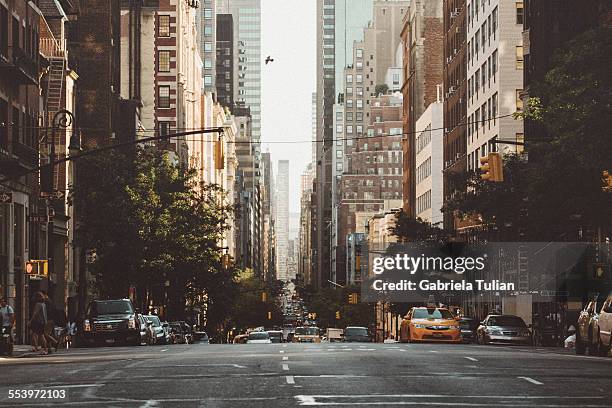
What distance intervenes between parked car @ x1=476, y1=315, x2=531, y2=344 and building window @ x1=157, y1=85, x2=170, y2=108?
85.7 meters

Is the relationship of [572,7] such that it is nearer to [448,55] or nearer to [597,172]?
[597,172]

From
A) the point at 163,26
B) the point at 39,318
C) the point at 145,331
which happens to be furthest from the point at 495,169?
the point at 163,26

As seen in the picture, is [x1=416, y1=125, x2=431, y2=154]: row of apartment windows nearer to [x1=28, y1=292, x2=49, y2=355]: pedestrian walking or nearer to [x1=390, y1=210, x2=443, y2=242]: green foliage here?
[x1=390, y1=210, x2=443, y2=242]: green foliage

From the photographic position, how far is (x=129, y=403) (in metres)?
17.5

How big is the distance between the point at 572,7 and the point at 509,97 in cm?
2190

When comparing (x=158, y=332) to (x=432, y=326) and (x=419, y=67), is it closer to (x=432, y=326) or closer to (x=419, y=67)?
(x=432, y=326)

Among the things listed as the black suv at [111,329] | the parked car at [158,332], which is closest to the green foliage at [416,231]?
the parked car at [158,332]

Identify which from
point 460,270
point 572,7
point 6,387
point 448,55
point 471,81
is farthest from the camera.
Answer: point 448,55

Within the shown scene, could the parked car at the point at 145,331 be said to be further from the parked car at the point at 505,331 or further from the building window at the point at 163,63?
the building window at the point at 163,63

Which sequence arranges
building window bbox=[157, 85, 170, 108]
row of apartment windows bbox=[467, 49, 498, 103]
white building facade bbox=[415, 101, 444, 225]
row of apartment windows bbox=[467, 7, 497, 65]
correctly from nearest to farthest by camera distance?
1. row of apartment windows bbox=[467, 7, 497, 65]
2. row of apartment windows bbox=[467, 49, 498, 103]
3. white building facade bbox=[415, 101, 444, 225]
4. building window bbox=[157, 85, 170, 108]

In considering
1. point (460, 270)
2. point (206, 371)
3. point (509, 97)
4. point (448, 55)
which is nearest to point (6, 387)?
point (206, 371)

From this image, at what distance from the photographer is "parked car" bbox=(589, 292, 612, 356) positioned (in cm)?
3297

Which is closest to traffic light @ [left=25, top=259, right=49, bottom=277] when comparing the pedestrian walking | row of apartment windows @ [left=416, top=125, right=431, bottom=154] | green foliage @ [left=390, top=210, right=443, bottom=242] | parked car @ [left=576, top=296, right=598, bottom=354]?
the pedestrian walking

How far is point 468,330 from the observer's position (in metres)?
66.8
